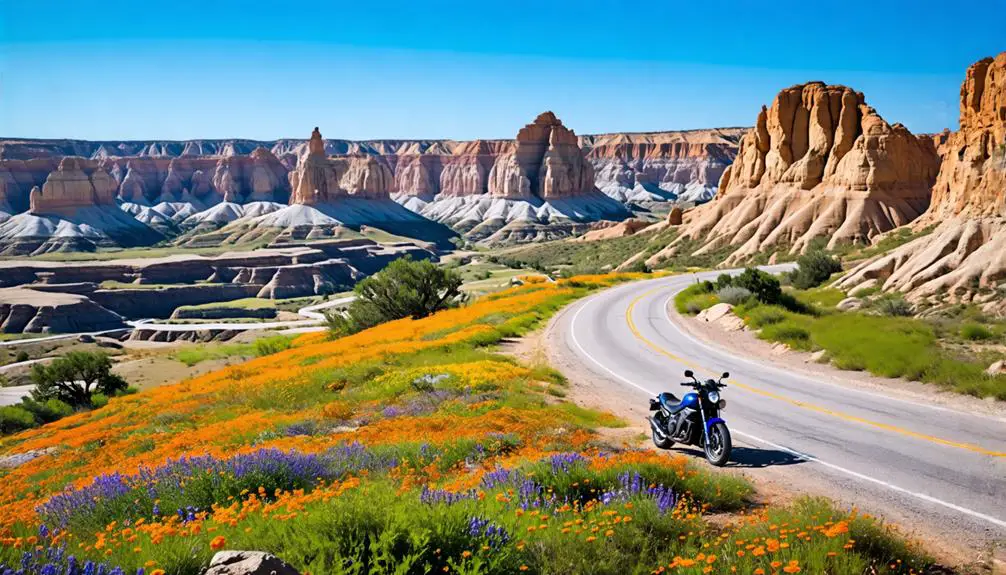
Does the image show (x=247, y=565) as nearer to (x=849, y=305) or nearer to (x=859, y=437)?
(x=859, y=437)

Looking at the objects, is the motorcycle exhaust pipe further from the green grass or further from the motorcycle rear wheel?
the green grass

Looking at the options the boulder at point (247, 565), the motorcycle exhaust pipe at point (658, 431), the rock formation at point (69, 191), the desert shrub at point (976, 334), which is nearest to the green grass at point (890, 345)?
the desert shrub at point (976, 334)

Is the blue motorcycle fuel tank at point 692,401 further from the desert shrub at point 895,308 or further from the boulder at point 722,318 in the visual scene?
the desert shrub at point 895,308

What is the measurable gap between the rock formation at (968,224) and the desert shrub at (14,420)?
36.3 metres

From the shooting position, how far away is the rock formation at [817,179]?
58.5 meters

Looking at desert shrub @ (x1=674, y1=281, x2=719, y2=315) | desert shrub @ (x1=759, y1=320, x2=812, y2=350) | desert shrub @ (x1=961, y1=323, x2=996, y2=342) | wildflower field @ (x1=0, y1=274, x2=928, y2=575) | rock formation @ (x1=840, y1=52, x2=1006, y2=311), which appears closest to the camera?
wildflower field @ (x1=0, y1=274, x2=928, y2=575)

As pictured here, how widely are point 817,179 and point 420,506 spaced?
225 ft

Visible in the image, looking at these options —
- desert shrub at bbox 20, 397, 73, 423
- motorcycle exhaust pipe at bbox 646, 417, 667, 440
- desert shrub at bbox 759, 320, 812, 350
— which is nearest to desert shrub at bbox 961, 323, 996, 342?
desert shrub at bbox 759, 320, 812, 350

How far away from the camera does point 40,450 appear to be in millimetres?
16812

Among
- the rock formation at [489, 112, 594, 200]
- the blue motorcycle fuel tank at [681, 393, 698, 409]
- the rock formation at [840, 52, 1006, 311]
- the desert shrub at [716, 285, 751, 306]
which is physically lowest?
the blue motorcycle fuel tank at [681, 393, 698, 409]

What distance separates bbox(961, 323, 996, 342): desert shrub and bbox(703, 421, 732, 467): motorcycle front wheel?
44.6 feet

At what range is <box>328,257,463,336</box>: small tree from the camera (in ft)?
123

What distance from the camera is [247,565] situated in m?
4.25

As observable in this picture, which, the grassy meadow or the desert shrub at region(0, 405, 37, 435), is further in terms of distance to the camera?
the desert shrub at region(0, 405, 37, 435)
